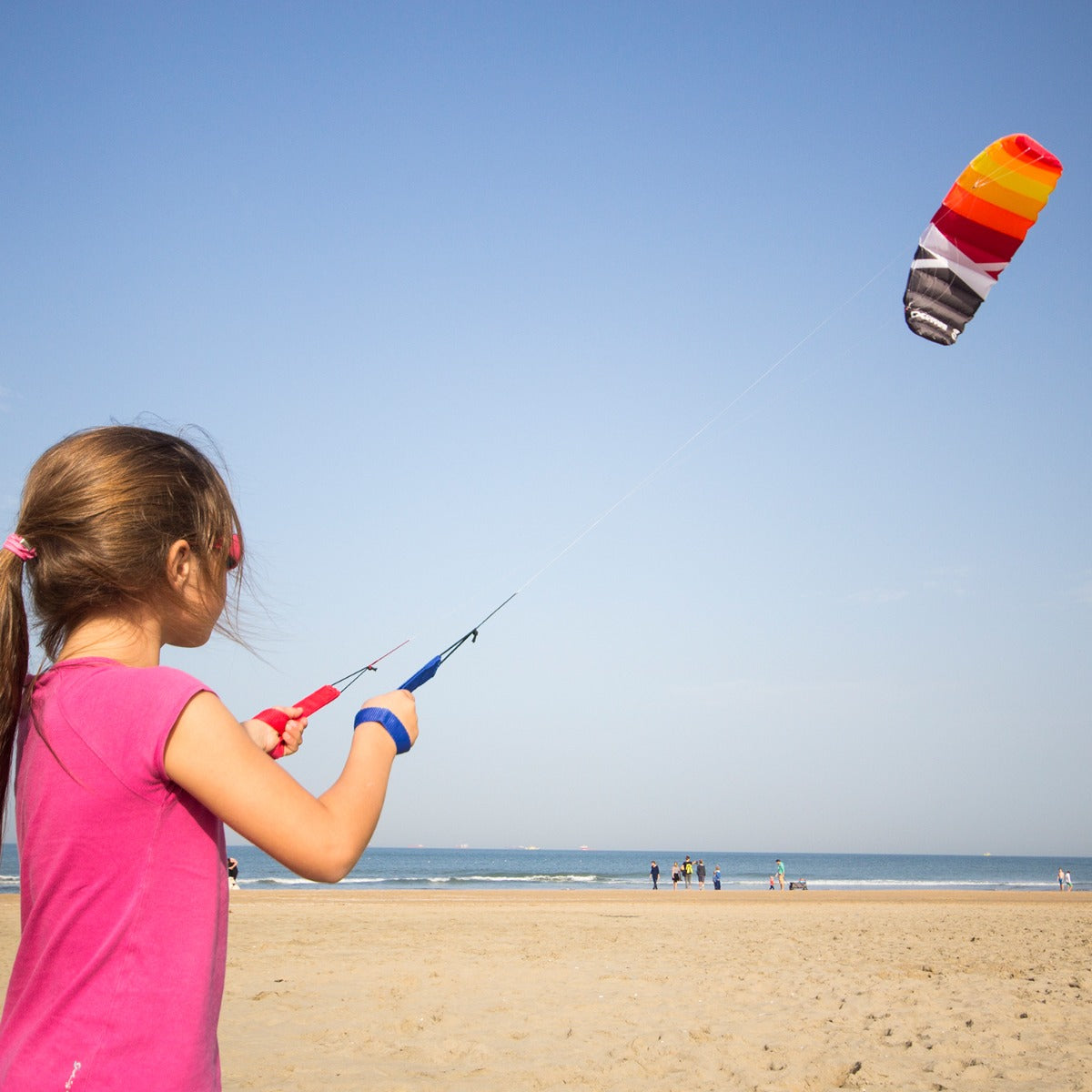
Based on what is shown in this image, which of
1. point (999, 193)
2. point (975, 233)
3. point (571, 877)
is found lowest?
point (571, 877)

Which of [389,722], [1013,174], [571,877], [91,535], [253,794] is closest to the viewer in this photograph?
[253,794]

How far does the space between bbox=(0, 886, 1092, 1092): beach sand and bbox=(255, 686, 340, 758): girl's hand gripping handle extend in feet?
12.5

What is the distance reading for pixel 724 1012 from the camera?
641cm

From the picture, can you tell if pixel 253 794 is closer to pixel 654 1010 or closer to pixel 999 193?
pixel 654 1010

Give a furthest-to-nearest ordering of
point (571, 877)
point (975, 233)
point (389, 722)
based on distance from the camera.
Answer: point (571, 877)
point (975, 233)
point (389, 722)

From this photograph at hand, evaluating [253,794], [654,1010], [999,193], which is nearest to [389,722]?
[253,794]

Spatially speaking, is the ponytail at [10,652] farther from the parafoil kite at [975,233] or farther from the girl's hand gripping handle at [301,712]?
the parafoil kite at [975,233]

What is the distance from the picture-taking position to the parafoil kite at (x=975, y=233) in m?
6.38

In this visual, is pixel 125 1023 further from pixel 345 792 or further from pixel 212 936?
pixel 345 792

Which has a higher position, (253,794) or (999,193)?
(999,193)

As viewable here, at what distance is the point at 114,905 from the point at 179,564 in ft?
1.37

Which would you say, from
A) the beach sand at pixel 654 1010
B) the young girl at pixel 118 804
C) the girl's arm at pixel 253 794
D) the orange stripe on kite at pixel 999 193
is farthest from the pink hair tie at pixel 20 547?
the orange stripe on kite at pixel 999 193

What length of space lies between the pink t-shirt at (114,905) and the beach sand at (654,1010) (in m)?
4.23

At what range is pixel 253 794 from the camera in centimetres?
107
